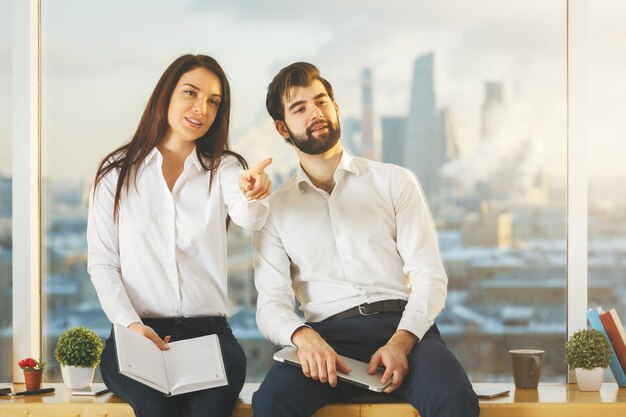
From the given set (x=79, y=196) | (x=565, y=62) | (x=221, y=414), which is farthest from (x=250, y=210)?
(x=565, y=62)

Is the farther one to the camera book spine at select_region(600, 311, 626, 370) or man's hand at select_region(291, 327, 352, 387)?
book spine at select_region(600, 311, 626, 370)

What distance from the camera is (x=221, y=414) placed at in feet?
8.50

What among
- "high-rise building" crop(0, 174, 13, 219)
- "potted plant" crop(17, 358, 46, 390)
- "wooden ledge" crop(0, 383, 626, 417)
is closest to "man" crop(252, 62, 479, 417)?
"wooden ledge" crop(0, 383, 626, 417)

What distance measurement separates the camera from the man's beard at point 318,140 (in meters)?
2.88

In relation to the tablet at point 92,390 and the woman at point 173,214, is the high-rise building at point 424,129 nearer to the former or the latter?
the woman at point 173,214

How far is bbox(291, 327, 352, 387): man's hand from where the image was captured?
252 centimetres

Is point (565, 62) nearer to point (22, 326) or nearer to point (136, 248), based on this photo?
point (136, 248)

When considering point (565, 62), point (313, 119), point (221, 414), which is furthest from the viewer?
point (565, 62)

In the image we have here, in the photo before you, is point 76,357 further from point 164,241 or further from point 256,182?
point 256,182

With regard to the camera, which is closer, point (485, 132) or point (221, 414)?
point (221, 414)

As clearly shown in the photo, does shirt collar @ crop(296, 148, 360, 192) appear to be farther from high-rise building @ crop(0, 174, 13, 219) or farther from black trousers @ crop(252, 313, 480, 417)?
high-rise building @ crop(0, 174, 13, 219)

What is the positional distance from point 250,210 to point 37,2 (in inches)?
50.9

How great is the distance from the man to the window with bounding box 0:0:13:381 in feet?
3.35

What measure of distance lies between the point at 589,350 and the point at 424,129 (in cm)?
94
